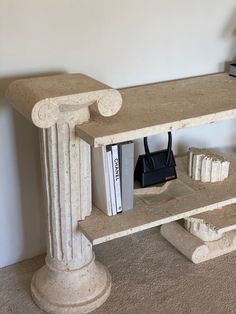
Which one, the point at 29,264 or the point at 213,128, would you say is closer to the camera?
the point at 29,264

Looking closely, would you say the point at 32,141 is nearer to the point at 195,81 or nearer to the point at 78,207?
the point at 78,207

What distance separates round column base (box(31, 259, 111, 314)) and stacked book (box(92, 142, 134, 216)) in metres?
0.24

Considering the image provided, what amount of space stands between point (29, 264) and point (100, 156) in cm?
61

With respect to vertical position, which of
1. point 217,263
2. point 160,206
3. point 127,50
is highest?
point 127,50

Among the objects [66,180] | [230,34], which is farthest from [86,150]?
[230,34]

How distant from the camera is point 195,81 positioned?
1885 millimetres

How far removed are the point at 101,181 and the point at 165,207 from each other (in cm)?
24


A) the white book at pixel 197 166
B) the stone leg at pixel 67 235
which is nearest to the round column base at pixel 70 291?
the stone leg at pixel 67 235

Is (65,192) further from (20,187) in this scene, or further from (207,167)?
(207,167)

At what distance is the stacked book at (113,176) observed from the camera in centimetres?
156

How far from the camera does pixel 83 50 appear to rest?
1722mm

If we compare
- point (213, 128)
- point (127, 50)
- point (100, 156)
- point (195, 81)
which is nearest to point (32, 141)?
point (100, 156)

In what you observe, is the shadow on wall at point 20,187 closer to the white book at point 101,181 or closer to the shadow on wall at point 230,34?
the white book at point 101,181

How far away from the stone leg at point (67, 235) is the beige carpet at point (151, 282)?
6cm
